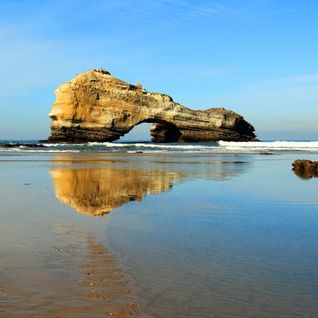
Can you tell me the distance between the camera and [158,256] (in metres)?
4.53

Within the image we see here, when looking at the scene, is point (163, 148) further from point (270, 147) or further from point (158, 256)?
point (158, 256)

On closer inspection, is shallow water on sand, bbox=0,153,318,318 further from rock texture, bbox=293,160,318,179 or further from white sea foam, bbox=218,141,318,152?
white sea foam, bbox=218,141,318,152

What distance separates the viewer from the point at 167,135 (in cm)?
7150

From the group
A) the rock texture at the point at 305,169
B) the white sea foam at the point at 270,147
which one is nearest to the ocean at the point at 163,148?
the white sea foam at the point at 270,147

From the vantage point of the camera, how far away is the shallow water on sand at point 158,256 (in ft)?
10.7

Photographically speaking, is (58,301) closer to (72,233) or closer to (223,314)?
(223,314)

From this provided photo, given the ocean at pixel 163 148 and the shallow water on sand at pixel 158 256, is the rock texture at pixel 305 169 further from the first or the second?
the ocean at pixel 163 148

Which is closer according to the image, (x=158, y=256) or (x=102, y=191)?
(x=158, y=256)

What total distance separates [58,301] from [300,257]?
2.48 meters

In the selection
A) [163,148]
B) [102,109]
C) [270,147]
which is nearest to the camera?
[163,148]

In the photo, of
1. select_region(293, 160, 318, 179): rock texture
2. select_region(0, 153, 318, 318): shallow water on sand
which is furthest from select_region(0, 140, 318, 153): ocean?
select_region(0, 153, 318, 318): shallow water on sand

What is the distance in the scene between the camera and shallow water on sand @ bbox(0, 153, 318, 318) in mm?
3255

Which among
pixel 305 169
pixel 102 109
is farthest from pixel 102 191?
pixel 102 109

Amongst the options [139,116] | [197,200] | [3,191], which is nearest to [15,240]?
[197,200]
